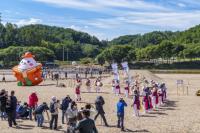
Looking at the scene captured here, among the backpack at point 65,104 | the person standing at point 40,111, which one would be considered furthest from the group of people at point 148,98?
the person standing at point 40,111

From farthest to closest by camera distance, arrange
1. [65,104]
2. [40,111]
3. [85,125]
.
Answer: [65,104] → [40,111] → [85,125]

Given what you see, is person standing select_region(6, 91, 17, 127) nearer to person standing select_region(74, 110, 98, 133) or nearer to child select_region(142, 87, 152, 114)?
child select_region(142, 87, 152, 114)

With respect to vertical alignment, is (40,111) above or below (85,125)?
below

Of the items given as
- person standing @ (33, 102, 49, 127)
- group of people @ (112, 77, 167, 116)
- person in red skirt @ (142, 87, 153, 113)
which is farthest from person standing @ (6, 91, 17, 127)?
person in red skirt @ (142, 87, 153, 113)

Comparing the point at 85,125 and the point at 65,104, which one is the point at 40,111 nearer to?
the point at 65,104

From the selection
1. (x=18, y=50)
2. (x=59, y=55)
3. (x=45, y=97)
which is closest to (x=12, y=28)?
(x=59, y=55)

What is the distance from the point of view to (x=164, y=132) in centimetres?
2231

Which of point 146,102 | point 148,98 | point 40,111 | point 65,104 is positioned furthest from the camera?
point 148,98

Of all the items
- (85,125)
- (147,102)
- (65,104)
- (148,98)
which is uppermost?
(85,125)

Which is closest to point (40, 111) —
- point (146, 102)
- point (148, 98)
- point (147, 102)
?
point (146, 102)

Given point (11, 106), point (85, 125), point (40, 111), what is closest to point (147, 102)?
point (40, 111)

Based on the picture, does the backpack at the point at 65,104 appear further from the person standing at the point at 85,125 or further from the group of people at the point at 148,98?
the person standing at the point at 85,125

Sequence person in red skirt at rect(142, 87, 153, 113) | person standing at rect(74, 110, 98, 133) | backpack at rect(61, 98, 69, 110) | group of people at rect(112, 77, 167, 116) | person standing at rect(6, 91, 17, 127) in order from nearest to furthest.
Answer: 1. person standing at rect(74, 110, 98, 133)
2. person standing at rect(6, 91, 17, 127)
3. backpack at rect(61, 98, 69, 110)
4. group of people at rect(112, 77, 167, 116)
5. person in red skirt at rect(142, 87, 153, 113)

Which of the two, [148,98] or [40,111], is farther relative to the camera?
[148,98]
